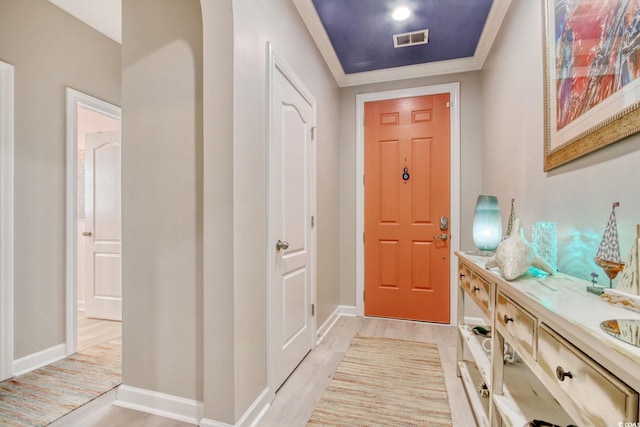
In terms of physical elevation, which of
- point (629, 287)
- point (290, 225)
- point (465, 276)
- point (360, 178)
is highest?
point (360, 178)

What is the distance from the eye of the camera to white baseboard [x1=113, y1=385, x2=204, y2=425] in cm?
164

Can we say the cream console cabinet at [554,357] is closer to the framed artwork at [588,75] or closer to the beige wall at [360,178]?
the framed artwork at [588,75]

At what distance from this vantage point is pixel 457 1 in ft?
7.27

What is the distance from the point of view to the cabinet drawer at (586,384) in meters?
0.54

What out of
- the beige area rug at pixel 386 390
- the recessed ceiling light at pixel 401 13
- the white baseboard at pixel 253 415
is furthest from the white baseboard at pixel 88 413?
the recessed ceiling light at pixel 401 13

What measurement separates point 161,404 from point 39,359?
1.30 metres

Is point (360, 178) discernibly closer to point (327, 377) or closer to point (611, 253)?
point (327, 377)

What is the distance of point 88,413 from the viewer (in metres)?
1.73

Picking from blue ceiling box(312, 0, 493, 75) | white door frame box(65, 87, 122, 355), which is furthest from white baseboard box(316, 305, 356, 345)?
blue ceiling box(312, 0, 493, 75)

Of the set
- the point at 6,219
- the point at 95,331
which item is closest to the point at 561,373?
the point at 6,219

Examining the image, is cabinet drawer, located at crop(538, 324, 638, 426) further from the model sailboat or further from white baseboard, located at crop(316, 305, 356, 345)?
white baseboard, located at crop(316, 305, 356, 345)

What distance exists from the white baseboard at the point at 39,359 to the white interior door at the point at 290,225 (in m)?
Answer: 1.81

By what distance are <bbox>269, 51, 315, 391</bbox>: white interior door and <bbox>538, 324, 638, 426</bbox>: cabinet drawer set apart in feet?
4.42

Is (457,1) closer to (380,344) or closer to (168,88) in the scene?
(168,88)
